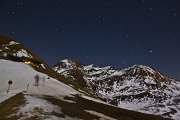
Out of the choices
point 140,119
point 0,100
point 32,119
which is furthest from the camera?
point 140,119

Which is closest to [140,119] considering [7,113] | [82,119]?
[82,119]

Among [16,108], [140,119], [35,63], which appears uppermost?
[35,63]

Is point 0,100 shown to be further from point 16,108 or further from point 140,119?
point 140,119

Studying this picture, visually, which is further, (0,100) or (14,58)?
(14,58)

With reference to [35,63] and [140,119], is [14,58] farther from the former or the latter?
[140,119]

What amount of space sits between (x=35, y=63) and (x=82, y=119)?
8507cm

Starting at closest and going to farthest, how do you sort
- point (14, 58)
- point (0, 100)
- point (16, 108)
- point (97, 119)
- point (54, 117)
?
point (54, 117) → point (16, 108) → point (97, 119) → point (0, 100) → point (14, 58)

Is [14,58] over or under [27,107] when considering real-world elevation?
over

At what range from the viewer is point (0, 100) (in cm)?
2783

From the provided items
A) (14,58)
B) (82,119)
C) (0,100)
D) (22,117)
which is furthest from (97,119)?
(14,58)

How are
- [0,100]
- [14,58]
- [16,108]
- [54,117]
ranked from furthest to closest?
[14,58] → [0,100] → [16,108] → [54,117]

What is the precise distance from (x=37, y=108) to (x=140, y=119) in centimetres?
2231

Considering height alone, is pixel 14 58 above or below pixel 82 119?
above

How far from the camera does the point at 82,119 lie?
73.7 feet
